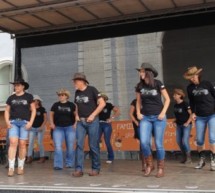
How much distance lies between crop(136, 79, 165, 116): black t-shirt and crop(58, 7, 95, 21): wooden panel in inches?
116

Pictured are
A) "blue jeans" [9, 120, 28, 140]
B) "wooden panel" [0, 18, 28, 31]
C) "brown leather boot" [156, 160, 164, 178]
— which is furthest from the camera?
"wooden panel" [0, 18, 28, 31]

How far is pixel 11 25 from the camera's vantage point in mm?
9398

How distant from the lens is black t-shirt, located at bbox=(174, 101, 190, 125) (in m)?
8.84

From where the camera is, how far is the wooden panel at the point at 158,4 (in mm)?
8133

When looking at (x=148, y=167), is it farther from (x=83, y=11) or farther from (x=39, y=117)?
(x=39, y=117)

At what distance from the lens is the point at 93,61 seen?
11438mm

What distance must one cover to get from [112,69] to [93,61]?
59cm

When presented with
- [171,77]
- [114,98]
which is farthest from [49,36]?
[171,77]

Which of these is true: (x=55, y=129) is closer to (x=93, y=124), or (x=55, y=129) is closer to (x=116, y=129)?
(x=93, y=124)

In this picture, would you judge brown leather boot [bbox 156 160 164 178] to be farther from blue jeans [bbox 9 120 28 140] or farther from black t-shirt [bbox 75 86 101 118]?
blue jeans [bbox 9 120 28 140]

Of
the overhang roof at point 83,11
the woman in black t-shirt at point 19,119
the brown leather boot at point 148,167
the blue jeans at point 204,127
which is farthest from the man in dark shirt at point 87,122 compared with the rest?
the overhang roof at point 83,11

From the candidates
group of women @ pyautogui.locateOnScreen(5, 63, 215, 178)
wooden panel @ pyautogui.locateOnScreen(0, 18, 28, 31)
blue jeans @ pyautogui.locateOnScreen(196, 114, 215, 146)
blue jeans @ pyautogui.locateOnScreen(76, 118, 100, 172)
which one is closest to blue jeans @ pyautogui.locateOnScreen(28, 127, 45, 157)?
group of women @ pyautogui.locateOnScreen(5, 63, 215, 178)

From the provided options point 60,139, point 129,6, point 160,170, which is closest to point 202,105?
point 160,170

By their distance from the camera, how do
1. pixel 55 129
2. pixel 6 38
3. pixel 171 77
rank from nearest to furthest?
pixel 55 129, pixel 171 77, pixel 6 38
